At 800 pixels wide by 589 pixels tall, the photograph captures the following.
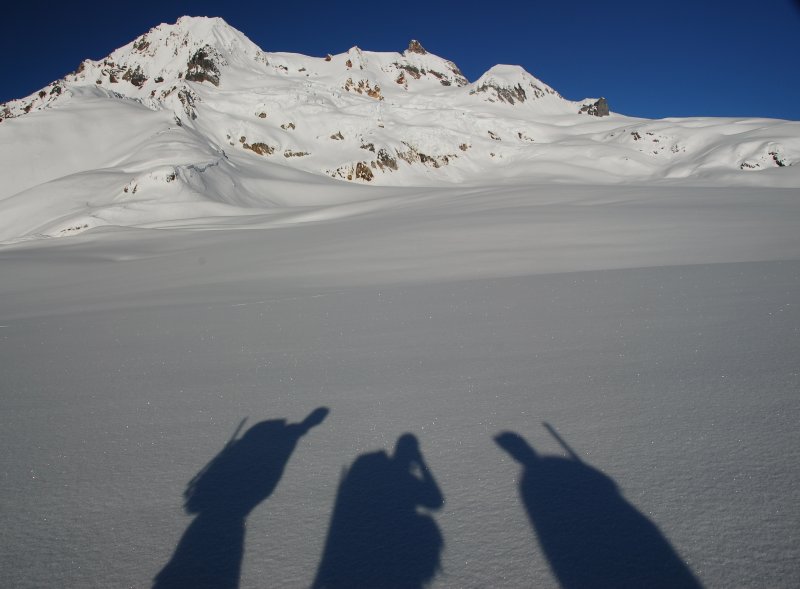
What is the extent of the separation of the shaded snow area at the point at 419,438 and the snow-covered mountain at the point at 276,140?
77.2 ft

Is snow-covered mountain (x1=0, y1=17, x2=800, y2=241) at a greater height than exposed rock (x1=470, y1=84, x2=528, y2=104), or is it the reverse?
exposed rock (x1=470, y1=84, x2=528, y2=104)

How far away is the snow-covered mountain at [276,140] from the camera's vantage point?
98.8ft

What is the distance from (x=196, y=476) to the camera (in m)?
2.06

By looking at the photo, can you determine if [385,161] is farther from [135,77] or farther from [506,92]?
[135,77]

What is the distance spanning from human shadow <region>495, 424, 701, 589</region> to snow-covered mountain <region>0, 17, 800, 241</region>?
86.0ft

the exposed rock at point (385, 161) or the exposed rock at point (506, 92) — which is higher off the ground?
the exposed rock at point (506, 92)

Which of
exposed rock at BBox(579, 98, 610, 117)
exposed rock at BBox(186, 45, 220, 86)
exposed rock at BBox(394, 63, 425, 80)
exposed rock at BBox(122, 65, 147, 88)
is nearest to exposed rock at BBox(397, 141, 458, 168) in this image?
exposed rock at BBox(186, 45, 220, 86)

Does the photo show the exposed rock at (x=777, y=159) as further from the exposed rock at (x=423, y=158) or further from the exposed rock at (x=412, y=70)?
the exposed rock at (x=412, y=70)

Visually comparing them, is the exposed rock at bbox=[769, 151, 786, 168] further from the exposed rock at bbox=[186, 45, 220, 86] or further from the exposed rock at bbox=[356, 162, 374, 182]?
the exposed rock at bbox=[186, 45, 220, 86]

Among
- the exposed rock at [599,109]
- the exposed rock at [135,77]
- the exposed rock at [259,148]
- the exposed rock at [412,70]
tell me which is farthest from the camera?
the exposed rock at [412,70]

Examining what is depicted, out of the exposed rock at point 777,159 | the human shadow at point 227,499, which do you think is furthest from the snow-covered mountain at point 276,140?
the human shadow at point 227,499

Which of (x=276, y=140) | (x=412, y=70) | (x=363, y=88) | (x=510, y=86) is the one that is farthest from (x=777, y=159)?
(x=412, y=70)

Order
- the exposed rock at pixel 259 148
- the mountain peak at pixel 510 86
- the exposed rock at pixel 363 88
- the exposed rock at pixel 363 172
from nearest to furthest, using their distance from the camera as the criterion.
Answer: the exposed rock at pixel 363 172 < the exposed rock at pixel 259 148 < the exposed rock at pixel 363 88 < the mountain peak at pixel 510 86

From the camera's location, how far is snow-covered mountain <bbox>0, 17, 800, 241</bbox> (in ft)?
98.8
